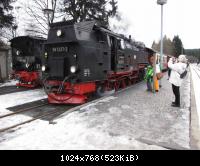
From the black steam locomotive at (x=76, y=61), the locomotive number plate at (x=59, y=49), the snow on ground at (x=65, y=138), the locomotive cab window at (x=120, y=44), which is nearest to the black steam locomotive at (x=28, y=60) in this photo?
Result: the black steam locomotive at (x=76, y=61)

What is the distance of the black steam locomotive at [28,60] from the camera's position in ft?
38.7

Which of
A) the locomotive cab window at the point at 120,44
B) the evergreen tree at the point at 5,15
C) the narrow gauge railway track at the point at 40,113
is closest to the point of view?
the narrow gauge railway track at the point at 40,113

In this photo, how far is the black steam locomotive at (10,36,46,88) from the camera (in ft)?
38.7

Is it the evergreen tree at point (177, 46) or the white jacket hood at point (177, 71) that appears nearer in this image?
the white jacket hood at point (177, 71)

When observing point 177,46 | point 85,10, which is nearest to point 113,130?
point 85,10

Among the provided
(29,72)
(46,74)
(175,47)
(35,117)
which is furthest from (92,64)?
(175,47)

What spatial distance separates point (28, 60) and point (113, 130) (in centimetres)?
891

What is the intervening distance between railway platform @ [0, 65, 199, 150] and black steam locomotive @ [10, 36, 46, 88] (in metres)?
6.19

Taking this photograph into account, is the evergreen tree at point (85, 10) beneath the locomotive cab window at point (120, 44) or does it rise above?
above

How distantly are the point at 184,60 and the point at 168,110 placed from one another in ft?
6.21

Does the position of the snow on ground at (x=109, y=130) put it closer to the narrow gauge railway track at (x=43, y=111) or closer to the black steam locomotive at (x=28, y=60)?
the narrow gauge railway track at (x=43, y=111)

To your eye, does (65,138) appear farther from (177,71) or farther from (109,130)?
(177,71)

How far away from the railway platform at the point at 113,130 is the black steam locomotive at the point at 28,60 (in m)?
6.19

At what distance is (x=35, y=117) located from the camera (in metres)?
6.19
